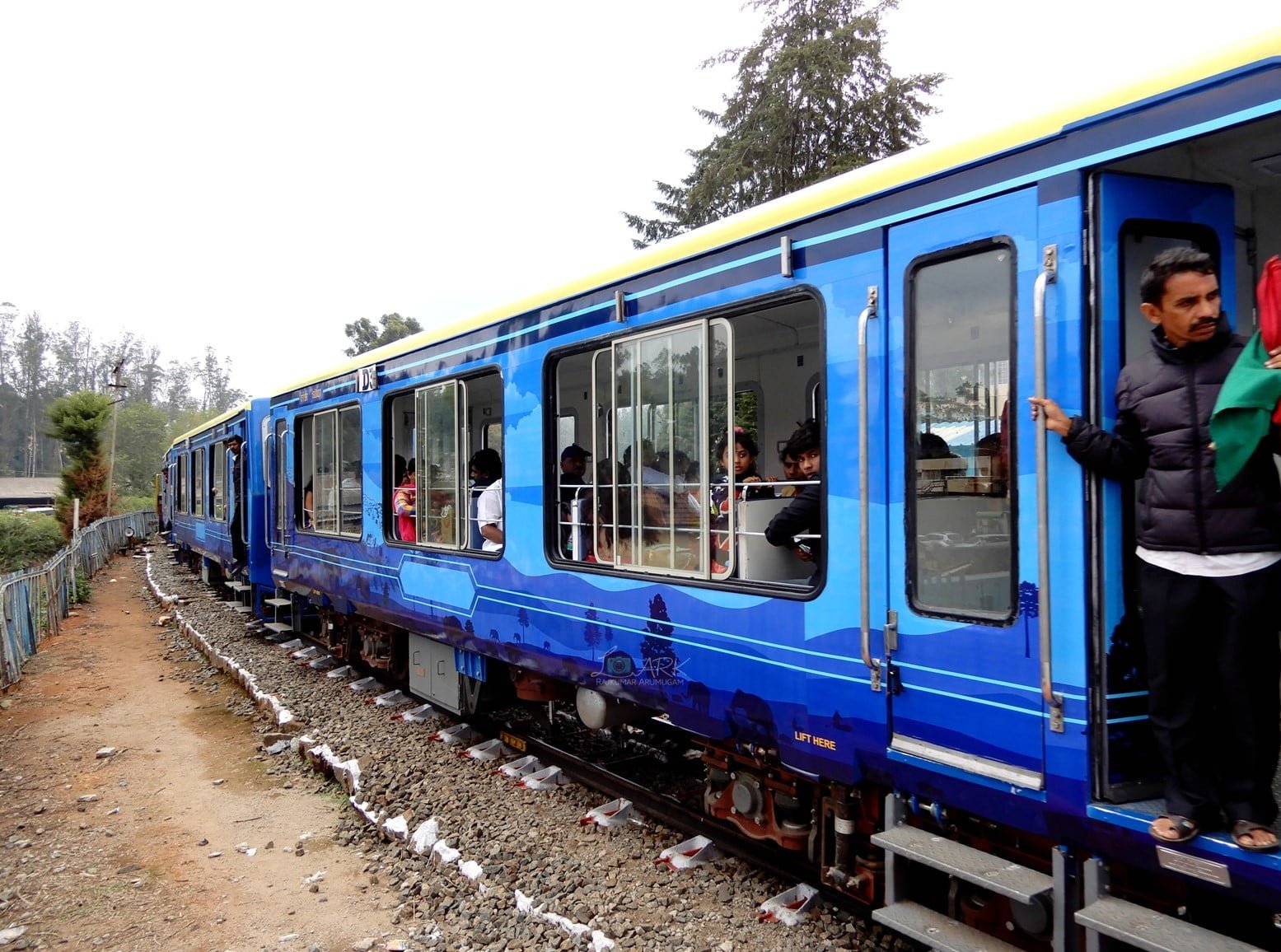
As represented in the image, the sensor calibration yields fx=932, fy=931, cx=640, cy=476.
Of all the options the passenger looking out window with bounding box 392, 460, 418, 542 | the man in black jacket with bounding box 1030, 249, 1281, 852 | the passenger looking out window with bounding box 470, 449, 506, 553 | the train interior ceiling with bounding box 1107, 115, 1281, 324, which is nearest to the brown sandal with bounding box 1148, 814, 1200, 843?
the man in black jacket with bounding box 1030, 249, 1281, 852

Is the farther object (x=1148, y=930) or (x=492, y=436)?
(x=492, y=436)

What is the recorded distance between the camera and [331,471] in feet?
31.1

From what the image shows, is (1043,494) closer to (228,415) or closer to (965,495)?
(965,495)

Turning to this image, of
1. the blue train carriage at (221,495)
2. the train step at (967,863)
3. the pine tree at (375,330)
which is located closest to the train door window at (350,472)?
the blue train carriage at (221,495)

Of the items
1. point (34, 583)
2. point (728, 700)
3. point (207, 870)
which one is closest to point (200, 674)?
point (34, 583)

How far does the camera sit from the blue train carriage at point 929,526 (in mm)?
2877

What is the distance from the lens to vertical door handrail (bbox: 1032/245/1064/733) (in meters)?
2.92

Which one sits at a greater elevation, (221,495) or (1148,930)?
(221,495)

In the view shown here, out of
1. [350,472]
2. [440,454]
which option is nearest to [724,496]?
[440,454]

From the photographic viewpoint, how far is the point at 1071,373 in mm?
2906

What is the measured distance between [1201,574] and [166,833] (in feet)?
19.7

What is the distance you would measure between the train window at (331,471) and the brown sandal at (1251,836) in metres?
7.35

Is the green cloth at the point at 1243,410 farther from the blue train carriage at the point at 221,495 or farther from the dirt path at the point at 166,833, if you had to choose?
the blue train carriage at the point at 221,495

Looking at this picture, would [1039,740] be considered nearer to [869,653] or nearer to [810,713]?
[869,653]
